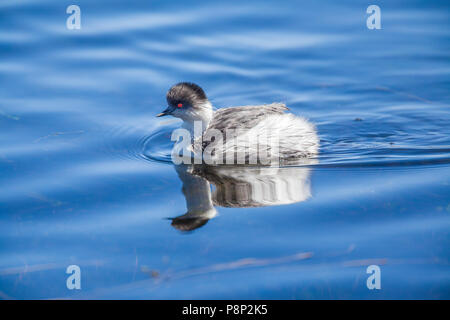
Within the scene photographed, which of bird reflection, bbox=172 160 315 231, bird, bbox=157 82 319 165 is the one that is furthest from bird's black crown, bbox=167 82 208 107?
bird reflection, bbox=172 160 315 231

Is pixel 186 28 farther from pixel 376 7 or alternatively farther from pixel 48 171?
pixel 48 171

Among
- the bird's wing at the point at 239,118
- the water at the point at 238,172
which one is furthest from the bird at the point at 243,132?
the water at the point at 238,172

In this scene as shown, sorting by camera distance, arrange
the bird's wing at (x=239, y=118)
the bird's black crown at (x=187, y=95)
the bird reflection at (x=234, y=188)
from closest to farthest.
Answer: the bird reflection at (x=234, y=188) < the bird's wing at (x=239, y=118) < the bird's black crown at (x=187, y=95)

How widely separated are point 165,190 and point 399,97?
381cm

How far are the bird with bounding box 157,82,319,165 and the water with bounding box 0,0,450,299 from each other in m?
0.33

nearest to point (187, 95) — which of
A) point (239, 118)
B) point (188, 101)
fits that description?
point (188, 101)

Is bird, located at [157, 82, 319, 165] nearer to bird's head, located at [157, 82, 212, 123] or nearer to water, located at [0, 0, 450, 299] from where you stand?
bird's head, located at [157, 82, 212, 123]

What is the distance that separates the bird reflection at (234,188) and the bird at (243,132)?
0.57 feet

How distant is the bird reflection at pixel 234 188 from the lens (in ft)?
18.6

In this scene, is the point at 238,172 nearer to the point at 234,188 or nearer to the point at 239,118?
the point at 234,188

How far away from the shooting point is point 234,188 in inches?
240

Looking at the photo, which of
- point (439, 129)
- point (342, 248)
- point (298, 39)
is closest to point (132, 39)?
point (298, 39)

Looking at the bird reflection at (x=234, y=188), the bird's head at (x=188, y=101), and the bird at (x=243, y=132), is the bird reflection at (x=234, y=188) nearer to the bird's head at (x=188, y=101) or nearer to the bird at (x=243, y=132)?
the bird at (x=243, y=132)

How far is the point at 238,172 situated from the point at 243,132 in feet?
1.50
